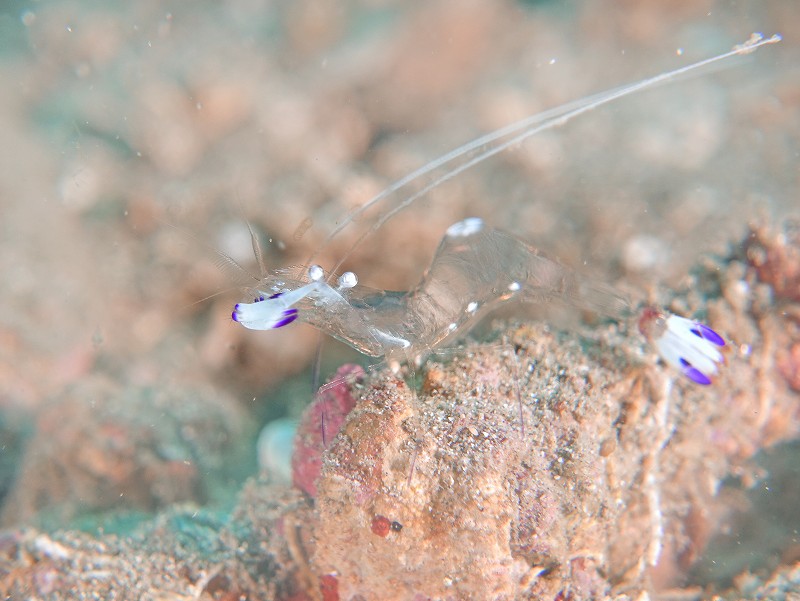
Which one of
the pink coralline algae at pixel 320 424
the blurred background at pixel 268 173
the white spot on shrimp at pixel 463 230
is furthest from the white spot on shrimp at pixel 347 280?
the blurred background at pixel 268 173

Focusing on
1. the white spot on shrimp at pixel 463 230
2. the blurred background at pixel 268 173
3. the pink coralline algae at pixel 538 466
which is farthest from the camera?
the blurred background at pixel 268 173

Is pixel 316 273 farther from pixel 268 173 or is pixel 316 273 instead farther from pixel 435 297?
pixel 268 173

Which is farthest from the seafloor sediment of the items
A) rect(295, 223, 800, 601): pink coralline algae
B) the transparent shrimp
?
the transparent shrimp

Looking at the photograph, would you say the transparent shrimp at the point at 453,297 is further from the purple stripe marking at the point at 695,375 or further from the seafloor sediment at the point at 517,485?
the seafloor sediment at the point at 517,485

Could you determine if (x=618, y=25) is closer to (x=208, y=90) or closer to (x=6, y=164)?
(x=208, y=90)

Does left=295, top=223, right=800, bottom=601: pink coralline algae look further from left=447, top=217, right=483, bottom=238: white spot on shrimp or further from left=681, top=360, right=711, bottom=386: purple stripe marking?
left=447, top=217, right=483, bottom=238: white spot on shrimp

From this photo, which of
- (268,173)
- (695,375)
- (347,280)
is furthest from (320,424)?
(268,173)
